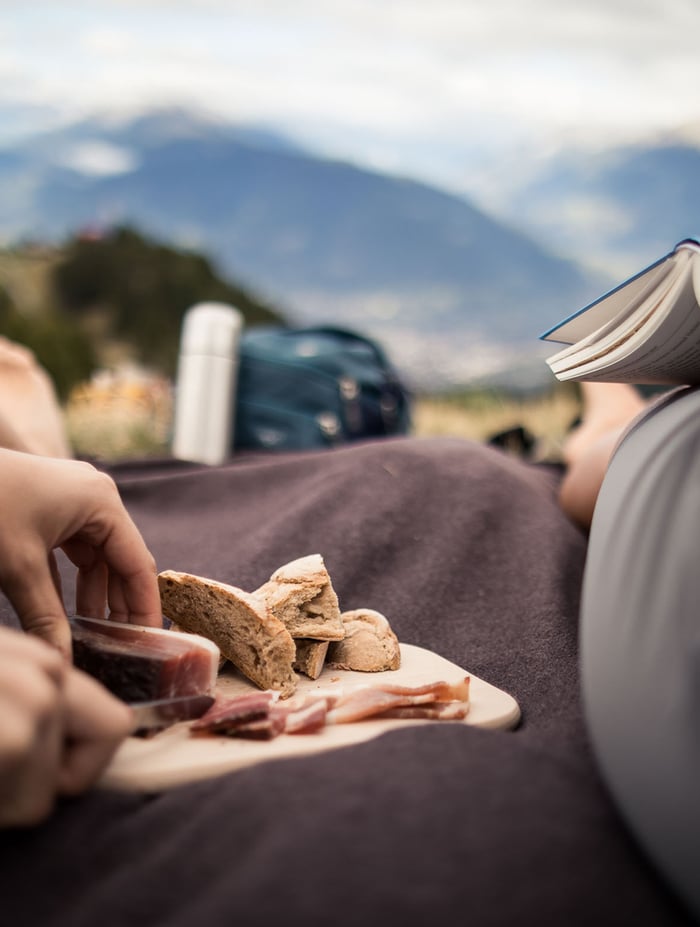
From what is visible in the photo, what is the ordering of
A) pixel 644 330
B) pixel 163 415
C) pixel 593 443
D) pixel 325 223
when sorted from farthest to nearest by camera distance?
1. pixel 325 223
2. pixel 163 415
3. pixel 593 443
4. pixel 644 330

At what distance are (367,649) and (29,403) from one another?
1.12 m

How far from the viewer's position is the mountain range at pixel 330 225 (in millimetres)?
10742

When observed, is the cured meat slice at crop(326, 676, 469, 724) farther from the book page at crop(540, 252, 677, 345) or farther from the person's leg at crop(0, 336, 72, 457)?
the person's leg at crop(0, 336, 72, 457)

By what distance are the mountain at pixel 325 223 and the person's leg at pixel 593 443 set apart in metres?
7.89

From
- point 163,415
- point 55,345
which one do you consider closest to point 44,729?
point 163,415

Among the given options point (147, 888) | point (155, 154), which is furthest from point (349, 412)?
point (155, 154)

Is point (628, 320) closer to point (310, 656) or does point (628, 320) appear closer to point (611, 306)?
point (611, 306)

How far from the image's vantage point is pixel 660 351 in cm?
71

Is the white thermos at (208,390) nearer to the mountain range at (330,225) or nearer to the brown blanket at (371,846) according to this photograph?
the brown blanket at (371,846)

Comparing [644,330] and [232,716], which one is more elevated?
[644,330]

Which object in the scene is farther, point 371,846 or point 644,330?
point 644,330

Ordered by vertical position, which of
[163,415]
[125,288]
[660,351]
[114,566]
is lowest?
[163,415]

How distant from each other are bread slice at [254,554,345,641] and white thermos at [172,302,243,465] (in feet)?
5.46

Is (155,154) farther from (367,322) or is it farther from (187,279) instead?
(187,279)
